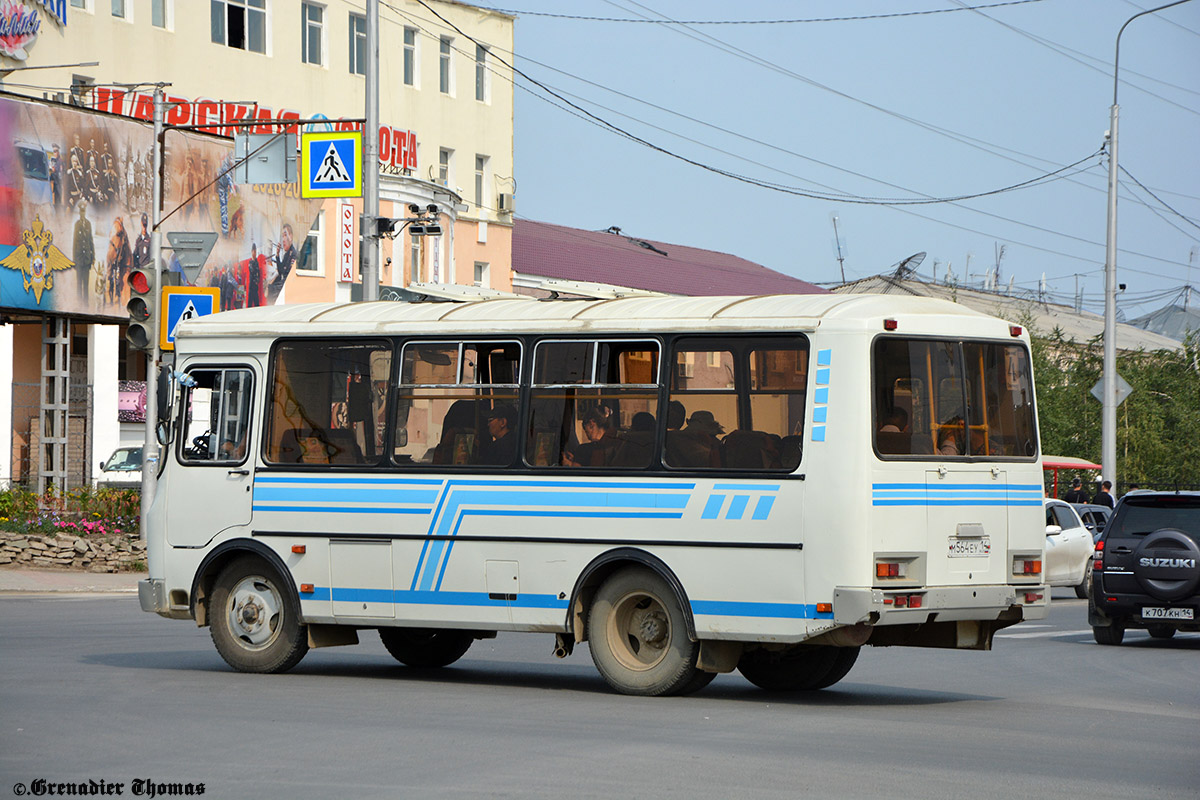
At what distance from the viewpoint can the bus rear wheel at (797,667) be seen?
1266 centimetres

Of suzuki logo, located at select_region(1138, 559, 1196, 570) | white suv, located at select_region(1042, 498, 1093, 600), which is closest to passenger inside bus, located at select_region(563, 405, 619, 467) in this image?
suzuki logo, located at select_region(1138, 559, 1196, 570)

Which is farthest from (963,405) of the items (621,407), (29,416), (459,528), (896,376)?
(29,416)

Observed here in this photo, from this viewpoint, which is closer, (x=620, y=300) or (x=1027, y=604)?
(x=1027, y=604)

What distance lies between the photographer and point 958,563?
11.6 m

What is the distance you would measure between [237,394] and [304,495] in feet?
3.81

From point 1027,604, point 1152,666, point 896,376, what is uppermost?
point 896,376

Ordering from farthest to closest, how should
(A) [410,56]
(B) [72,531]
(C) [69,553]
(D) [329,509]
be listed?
(A) [410,56] < (B) [72,531] < (C) [69,553] < (D) [329,509]

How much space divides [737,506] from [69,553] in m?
17.6

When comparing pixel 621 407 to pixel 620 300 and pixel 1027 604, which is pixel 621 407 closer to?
pixel 620 300

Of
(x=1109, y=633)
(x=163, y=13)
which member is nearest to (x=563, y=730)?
(x=1109, y=633)

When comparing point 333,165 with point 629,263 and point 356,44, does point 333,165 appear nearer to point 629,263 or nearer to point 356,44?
point 356,44

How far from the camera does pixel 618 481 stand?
473 inches

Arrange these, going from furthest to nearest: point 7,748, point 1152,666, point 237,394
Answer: point 1152,666 → point 237,394 → point 7,748

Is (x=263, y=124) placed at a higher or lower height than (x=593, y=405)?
higher
